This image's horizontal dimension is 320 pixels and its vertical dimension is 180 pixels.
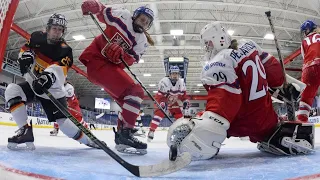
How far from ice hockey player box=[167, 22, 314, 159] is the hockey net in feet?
3.35

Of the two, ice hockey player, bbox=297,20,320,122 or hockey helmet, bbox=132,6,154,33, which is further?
ice hockey player, bbox=297,20,320,122

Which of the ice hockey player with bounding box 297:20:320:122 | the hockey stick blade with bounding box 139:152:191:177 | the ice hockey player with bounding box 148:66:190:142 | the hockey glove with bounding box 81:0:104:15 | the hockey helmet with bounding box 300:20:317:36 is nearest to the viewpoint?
the hockey stick blade with bounding box 139:152:191:177

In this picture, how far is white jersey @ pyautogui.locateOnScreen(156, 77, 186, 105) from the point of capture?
5.32 meters

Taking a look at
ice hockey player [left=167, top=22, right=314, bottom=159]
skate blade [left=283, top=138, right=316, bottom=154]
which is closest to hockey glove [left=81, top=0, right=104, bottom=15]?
ice hockey player [left=167, top=22, right=314, bottom=159]

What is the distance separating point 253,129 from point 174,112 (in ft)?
12.0

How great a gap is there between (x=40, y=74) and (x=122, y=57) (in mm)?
595

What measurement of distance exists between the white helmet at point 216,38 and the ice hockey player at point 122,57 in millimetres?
665

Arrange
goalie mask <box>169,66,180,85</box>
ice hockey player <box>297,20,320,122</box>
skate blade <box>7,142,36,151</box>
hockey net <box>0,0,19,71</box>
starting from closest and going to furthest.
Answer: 1. hockey net <box>0,0,19,71</box>
2. skate blade <box>7,142,36,151</box>
3. ice hockey player <box>297,20,320,122</box>
4. goalie mask <box>169,66,180,85</box>

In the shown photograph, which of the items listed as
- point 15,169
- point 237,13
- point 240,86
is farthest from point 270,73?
point 237,13

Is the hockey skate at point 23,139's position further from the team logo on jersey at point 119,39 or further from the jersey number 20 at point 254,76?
the jersey number 20 at point 254,76

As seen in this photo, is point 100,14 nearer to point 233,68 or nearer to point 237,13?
point 233,68

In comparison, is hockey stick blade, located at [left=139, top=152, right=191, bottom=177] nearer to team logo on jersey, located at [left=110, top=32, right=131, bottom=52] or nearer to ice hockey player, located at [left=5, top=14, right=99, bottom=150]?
ice hockey player, located at [left=5, top=14, right=99, bottom=150]

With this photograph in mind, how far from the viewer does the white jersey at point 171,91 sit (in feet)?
17.5

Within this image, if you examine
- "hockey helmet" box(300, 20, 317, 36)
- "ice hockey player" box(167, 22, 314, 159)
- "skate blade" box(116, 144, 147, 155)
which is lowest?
"skate blade" box(116, 144, 147, 155)
